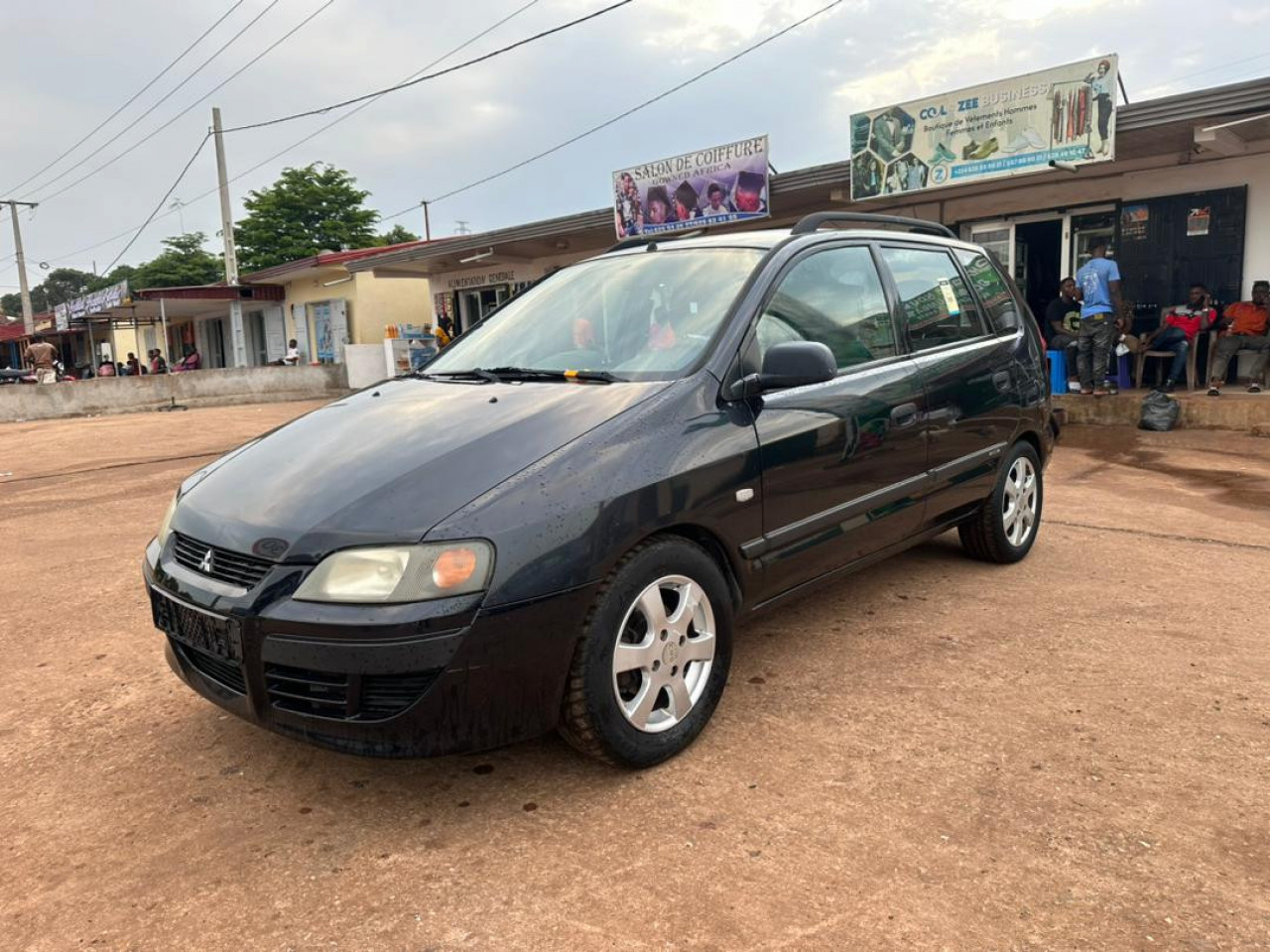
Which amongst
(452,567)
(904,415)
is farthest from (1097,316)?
(452,567)

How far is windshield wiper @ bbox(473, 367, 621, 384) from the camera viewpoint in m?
3.02

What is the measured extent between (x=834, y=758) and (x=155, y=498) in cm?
662

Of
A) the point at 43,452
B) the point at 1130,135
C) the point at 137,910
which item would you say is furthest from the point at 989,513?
the point at 43,452

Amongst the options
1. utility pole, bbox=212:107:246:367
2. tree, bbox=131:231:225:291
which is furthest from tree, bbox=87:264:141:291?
utility pole, bbox=212:107:246:367

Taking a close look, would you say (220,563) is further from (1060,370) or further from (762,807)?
(1060,370)

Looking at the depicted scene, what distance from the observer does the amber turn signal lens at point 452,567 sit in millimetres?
2225

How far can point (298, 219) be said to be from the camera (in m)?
43.6

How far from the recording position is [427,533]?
88.7 inches

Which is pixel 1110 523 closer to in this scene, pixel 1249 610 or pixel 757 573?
pixel 1249 610

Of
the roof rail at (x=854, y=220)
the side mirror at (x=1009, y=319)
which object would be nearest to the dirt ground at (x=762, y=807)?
the side mirror at (x=1009, y=319)

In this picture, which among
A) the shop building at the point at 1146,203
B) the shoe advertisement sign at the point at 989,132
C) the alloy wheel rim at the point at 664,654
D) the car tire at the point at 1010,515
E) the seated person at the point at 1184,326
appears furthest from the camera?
the seated person at the point at 1184,326

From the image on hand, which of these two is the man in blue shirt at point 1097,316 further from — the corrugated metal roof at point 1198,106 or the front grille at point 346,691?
the front grille at point 346,691

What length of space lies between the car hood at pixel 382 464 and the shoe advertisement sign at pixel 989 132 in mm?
9452

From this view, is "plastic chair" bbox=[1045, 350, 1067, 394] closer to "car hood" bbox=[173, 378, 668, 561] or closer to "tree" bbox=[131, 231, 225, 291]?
"car hood" bbox=[173, 378, 668, 561]
